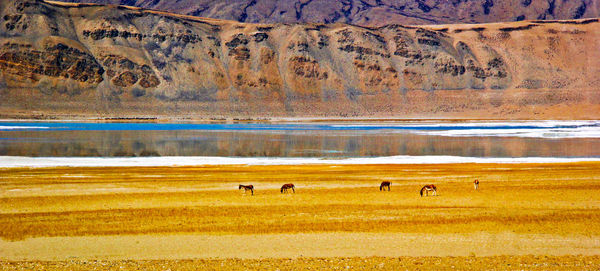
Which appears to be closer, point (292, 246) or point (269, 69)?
point (292, 246)

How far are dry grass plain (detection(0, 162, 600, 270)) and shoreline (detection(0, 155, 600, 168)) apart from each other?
370 inches

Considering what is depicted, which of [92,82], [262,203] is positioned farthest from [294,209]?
[92,82]

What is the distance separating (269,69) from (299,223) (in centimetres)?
15774

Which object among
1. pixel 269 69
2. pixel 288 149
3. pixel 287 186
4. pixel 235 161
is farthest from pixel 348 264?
pixel 269 69

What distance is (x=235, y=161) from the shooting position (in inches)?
1641

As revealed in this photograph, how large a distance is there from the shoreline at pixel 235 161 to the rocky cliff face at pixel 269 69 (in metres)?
105

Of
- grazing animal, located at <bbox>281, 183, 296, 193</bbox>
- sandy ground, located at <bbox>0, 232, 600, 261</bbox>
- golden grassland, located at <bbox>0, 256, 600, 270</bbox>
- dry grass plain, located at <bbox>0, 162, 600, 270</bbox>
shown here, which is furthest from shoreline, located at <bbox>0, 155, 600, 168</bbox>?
golden grassland, located at <bbox>0, 256, 600, 270</bbox>

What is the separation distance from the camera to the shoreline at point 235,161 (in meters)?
38.0

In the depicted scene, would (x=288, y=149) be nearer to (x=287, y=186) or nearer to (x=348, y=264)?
(x=287, y=186)

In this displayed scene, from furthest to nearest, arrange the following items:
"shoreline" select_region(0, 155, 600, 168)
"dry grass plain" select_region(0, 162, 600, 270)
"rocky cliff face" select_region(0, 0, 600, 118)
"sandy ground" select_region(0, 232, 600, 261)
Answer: "rocky cliff face" select_region(0, 0, 600, 118), "shoreline" select_region(0, 155, 600, 168), "sandy ground" select_region(0, 232, 600, 261), "dry grass plain" select_region(0, 162, 600, 270)

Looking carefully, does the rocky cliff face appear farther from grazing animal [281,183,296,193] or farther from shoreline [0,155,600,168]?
grazing animal [281,183,296,193]

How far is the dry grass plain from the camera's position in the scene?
13289 millimetres

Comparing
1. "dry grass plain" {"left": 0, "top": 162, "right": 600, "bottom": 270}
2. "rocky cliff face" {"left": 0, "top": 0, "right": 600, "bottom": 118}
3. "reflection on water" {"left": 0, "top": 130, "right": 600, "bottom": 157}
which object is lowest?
"reflection on water" {"left": 0, "top": 130, "right": 600, "bottom": 157}

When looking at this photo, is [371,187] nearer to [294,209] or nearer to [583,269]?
[294,209]
